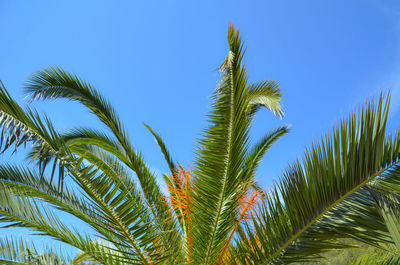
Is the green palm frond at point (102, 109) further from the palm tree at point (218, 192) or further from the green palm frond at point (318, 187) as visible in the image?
the green palm frond at point (318, 187)

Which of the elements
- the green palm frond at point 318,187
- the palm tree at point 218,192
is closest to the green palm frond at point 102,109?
the palm tree at point 218,192

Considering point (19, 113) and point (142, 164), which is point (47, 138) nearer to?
point (19, 113)

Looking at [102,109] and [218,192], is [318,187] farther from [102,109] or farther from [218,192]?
[102,109]

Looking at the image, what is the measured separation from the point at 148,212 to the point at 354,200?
2423 mm

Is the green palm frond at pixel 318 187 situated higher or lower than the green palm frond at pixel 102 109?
lower

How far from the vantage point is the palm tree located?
2664mm

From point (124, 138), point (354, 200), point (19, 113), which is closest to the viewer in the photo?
point (354, 200)

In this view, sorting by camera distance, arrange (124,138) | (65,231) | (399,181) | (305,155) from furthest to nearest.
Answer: (124,138) < (65,231) < (305,155) < (399,181)

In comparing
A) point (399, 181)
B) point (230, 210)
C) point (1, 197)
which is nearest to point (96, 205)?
point (1, 197)

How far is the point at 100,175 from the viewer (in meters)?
3.67

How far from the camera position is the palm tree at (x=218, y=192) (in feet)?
8.74

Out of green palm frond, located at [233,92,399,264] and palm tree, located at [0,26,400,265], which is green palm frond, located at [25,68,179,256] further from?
green palm frond, located at [233,92,399,264]

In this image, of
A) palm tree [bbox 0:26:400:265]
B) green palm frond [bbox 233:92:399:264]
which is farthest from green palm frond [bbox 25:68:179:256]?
green palm frond [bbox 233:92:399:264]

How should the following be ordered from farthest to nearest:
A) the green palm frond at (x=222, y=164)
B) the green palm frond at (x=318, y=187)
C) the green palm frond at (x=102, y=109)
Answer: the green palm frond at (x=102, y=109) → the green palm frond at (x=222, y=164) → the green palm frond at (x=318, y=187)
